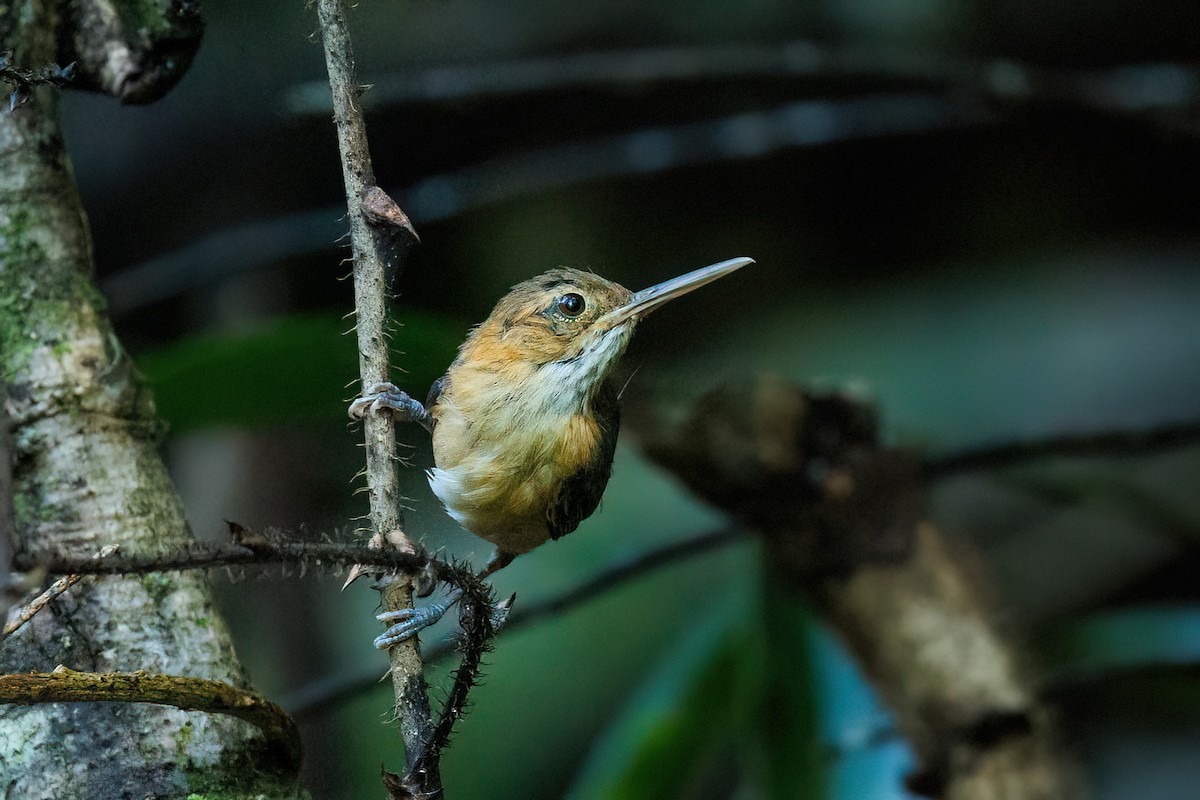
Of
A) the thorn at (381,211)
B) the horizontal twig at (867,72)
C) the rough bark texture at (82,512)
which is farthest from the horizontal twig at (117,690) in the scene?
the horizontal twig at (867,72)

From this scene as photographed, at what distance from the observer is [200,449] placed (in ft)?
3.83

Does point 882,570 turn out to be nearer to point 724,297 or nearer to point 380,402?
point 724,297

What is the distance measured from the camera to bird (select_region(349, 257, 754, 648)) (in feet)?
2.73

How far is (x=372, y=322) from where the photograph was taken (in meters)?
0.62

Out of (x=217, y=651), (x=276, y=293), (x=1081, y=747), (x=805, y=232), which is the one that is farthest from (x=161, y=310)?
(x=1081, y=747)

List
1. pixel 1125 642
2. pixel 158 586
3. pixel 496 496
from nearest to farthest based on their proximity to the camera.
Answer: pixel 158 586, pixel 496 496, pixel 1125 642

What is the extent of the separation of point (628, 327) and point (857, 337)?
2.93ft

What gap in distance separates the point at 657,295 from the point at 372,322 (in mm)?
289

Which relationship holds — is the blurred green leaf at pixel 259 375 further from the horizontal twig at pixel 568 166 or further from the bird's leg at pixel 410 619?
the bird's leg at pixel 410 619

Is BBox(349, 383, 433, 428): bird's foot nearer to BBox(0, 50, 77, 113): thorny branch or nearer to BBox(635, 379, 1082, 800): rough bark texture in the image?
BBox(0, 50, 77, 113): thorny branch

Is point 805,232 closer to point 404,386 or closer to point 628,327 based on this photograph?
point 628,327

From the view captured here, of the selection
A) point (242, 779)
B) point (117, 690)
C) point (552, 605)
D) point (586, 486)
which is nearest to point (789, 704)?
point (552, 605)

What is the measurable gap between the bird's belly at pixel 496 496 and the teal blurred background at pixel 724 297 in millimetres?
31

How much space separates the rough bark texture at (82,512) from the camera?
638 mm
